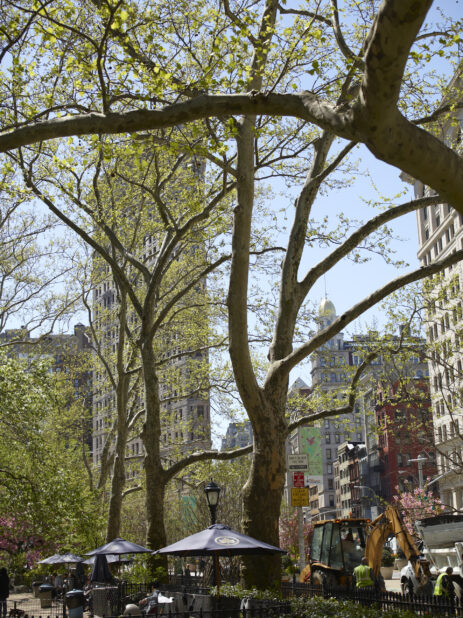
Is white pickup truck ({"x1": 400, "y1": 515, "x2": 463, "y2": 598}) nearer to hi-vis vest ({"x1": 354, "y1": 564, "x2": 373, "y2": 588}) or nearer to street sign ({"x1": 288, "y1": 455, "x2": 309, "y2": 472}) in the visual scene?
hi-vis vest ({"x1": 354, "y1": 564, "x2": 373, "y2": 588})

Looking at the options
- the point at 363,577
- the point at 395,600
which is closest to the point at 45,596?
the point at 363,577

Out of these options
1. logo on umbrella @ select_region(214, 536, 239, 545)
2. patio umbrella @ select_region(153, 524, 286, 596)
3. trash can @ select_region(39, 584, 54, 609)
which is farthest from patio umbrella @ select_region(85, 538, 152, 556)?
trash can @ select_region(39, 584, 54, 609)

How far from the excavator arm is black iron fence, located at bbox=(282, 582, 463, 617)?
4445mm

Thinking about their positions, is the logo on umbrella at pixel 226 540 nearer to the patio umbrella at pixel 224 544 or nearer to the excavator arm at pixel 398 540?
the patio umbrella at pixel 224 544

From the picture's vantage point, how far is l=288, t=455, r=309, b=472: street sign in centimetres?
1850

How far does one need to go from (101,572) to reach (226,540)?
1143 cm

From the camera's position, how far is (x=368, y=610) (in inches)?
436

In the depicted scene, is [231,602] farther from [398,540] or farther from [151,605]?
[398,540]

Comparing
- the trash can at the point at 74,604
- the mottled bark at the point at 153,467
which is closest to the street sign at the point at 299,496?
the mottled bark at the point at 153,467

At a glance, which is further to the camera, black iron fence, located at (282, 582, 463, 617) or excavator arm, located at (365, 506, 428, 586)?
excavator arm, located at (365, 506, 428, 586)

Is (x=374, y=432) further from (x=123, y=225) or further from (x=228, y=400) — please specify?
(x=123, y=225)

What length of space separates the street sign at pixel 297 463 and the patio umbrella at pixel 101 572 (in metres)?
8.82

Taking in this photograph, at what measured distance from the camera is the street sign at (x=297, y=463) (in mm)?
18500

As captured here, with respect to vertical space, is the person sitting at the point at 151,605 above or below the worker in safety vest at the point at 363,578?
below
